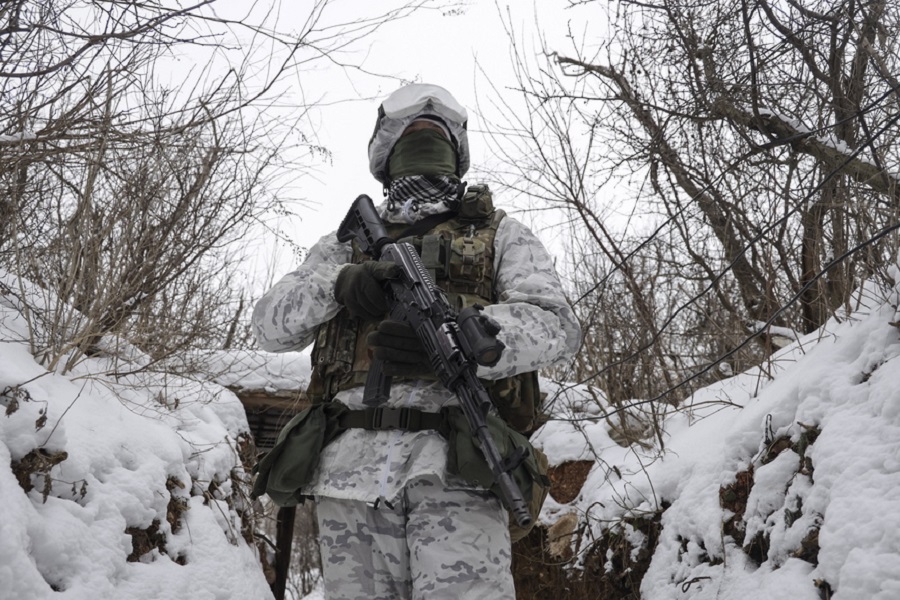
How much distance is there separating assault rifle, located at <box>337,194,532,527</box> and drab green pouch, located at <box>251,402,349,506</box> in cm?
19

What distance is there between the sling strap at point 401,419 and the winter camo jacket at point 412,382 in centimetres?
2

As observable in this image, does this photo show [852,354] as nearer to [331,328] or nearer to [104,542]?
[331,328]

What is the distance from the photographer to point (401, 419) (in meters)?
1.90

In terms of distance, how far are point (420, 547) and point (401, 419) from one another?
0.32 meters

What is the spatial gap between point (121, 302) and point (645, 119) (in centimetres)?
319

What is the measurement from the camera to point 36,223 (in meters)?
3.84

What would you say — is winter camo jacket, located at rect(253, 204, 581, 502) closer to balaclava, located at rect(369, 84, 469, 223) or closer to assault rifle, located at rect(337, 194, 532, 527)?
assault rifle, located at rect(337, 194, 532, 527)

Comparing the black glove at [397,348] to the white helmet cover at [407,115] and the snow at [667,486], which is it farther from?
the snow at [667,486]

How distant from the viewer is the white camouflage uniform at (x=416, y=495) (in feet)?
5.85

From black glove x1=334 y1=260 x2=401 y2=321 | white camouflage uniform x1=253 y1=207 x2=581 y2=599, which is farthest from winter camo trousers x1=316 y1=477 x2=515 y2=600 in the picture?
black glove x1=334 y1=260 x2=401 y2=321

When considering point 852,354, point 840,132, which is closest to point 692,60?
point 840,132

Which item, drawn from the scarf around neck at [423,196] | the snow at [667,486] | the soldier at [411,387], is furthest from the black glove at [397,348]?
the snow at [667,486]

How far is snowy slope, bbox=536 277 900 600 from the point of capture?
1.77m

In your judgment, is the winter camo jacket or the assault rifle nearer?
the assault rifle
